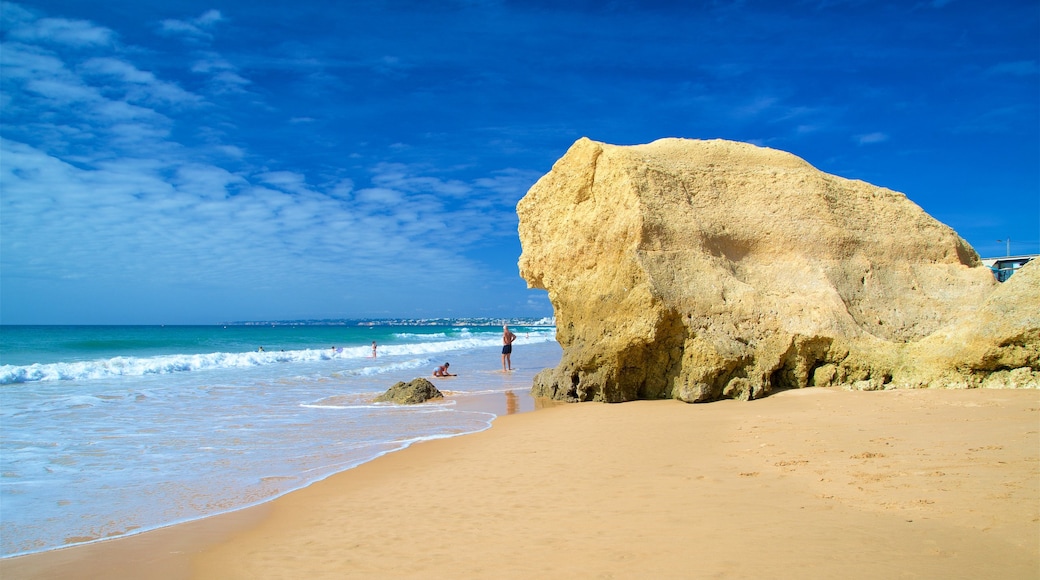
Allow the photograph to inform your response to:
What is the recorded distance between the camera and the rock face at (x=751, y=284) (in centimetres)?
932

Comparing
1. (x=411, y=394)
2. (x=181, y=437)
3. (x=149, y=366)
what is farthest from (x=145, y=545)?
(x=149, y=366)

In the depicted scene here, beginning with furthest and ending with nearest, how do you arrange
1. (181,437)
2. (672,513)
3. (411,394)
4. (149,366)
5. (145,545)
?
(149,366), (411,394), (181,437), (145,545), (672,513)

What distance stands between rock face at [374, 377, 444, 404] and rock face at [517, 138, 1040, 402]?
8.26 feet

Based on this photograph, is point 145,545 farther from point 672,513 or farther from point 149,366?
point 149,366

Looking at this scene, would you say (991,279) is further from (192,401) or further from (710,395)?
(192,401)

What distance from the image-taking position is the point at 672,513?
4.59 metres

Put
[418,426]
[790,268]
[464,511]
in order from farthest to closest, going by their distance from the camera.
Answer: [790,268], [418,426], [464,511]

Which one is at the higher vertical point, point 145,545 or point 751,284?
point 751,284

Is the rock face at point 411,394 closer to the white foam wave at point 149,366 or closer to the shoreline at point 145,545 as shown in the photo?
the shoreline at point 145,545

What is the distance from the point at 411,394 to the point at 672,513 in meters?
9.14

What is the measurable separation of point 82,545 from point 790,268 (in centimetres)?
1067

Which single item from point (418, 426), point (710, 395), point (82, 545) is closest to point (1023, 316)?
point (710, 395)

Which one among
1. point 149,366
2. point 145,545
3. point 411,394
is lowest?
point 145,545

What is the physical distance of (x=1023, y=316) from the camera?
8.13 m
